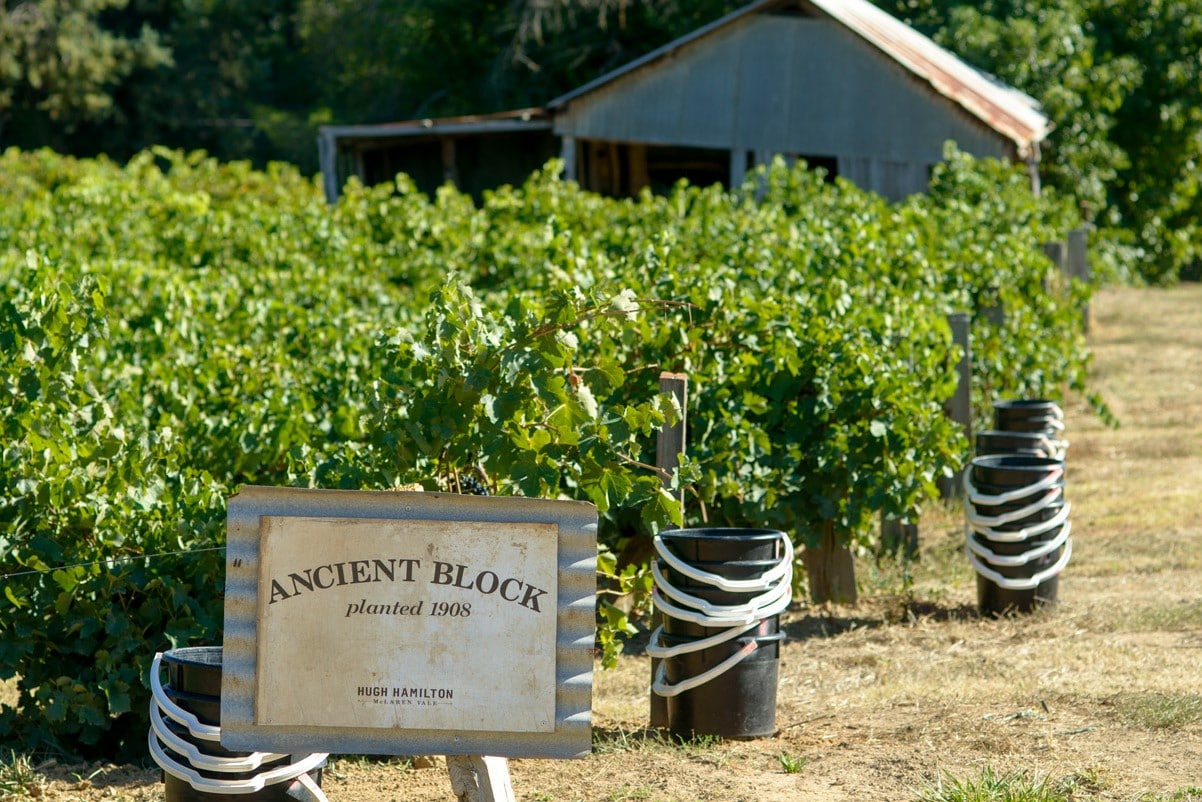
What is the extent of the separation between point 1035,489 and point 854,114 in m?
15.8

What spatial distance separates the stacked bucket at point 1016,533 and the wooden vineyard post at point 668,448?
5.27 ft

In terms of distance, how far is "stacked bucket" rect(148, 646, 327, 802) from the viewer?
338 cm

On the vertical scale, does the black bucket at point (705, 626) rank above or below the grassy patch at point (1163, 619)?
above

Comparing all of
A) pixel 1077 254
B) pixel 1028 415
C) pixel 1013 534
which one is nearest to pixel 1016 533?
pixel 1013 534

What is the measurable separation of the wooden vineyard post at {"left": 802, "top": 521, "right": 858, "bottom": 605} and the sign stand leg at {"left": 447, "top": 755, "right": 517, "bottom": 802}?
2.97 metres

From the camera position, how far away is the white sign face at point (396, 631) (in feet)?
9.94

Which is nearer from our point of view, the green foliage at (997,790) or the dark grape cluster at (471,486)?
the green foliage at (997,790)

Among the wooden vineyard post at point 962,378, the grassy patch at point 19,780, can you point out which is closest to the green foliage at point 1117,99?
the wooden vineyard post at point 962,378

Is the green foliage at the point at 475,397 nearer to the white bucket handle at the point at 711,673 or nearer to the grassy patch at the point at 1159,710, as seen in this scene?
the white bucket handle at the point at 711,673

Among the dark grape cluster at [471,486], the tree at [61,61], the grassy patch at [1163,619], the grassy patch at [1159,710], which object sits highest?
the tree at [61,61]

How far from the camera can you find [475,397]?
3795 mm

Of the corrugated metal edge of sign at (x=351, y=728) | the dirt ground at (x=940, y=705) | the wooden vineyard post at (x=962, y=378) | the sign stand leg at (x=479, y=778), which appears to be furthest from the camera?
the wooden vineyard post at (x=962, y=378)

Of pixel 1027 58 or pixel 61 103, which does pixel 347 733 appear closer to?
pixel 1027 58

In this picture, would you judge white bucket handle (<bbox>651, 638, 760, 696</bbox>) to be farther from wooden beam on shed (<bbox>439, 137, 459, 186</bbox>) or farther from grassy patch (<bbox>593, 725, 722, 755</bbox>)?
wooden beam on shed (<bbox>439, 137, 459, 186</bbox>)
